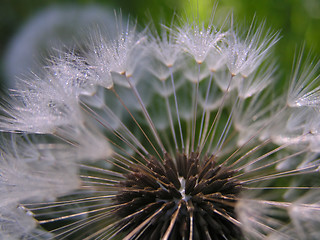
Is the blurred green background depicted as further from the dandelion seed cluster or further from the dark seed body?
the dark seed body

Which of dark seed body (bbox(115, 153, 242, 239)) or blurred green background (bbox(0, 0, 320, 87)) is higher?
blurred green background (bbox(0, 0, 320, 87))

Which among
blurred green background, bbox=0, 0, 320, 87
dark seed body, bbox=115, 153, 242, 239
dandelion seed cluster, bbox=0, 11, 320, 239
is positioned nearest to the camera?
dandelion seed cluster, bbox=0, 11, 320, 239

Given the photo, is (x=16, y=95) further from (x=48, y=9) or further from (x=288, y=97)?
(x=48, y=9)

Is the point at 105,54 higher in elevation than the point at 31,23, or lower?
lower

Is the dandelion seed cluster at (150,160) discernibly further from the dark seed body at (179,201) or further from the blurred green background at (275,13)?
the blurred green background at (275,13)

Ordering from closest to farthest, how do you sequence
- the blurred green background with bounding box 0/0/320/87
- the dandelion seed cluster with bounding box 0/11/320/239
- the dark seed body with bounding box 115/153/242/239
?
the dandelion seed cluster with bounding box 0/11/320/239
the dark seed body with bounding box 115/153/242/239
the blurred green background with bounding box 0/0/320/87

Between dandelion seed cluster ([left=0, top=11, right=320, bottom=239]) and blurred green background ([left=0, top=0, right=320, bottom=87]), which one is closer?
dandelion seed cluster ([left=0, top=11, right=320, bottom=239])

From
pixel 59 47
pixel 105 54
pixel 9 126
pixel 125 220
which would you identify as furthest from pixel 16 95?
pixel 125 220

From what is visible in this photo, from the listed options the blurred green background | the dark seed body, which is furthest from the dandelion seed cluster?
the blurred green background
